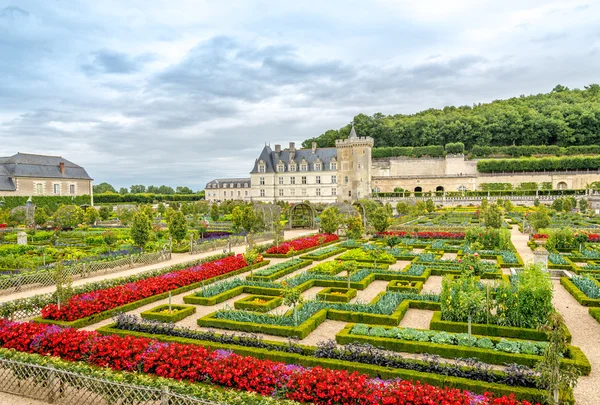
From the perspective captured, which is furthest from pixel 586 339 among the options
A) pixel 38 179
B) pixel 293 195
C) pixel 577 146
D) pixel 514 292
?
pixel 577 146

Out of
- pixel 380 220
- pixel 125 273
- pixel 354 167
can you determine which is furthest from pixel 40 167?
pixel 380 220

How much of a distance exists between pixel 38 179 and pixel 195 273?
4168cm

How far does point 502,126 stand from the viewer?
77.9 m

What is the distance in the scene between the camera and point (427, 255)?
19.0 meters

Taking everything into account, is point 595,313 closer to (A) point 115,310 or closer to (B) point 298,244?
(A) point 115,310

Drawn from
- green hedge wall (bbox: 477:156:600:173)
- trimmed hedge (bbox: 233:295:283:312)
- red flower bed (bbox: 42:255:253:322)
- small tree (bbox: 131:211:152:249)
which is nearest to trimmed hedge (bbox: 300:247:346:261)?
red flower bed (bbox: 42:255:253:322)

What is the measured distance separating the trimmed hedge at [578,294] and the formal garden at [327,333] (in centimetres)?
5

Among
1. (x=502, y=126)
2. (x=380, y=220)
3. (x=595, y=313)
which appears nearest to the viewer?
(x=595, y=313)

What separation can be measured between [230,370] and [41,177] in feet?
165

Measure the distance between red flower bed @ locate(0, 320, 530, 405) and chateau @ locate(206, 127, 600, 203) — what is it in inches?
2167

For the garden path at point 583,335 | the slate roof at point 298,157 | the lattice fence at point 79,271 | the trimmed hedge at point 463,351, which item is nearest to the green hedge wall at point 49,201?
the slate roof at point 298,157

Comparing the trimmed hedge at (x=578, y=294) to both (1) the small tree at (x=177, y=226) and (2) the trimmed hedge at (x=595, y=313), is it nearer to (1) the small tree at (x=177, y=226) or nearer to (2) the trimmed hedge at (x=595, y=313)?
(2) the trimmed hedge at (x=595, y=313)

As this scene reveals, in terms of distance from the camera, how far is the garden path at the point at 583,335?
686 centimetres

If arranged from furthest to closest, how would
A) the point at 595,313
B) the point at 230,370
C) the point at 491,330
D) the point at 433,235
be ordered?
the point at 433,235
the point at 595,313
the point at 491,330
the point at 230,370
